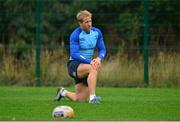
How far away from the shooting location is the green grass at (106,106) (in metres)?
10.6

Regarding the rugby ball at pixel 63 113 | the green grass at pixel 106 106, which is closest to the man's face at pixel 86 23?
the green grass at pixel 106 106

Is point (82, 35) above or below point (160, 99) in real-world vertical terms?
above

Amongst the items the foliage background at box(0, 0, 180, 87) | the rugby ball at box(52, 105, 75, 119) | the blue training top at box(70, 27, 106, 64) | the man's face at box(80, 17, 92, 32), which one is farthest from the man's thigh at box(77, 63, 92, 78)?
the foliage background at box(0, 0, 180, 87)

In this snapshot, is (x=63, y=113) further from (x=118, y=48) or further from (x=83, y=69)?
(x=118, y=48)

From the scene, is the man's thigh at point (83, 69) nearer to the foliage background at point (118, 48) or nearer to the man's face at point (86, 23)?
the man's face at point (86, 23)

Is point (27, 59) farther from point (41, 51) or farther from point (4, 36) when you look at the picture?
point (4, 36)

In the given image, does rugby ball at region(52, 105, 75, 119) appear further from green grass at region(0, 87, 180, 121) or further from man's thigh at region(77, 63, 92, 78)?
man's thigh at region(77, 63, 92, 78)

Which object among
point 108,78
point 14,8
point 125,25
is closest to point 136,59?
point 108,78

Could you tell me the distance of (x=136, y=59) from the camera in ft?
64.9

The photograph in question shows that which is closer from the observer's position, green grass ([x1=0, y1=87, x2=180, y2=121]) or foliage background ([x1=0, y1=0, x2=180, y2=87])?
green grass ([x1=0, y1=87, x2=180, y2=121])

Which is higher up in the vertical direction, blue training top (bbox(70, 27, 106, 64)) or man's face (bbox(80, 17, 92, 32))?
man's face (bbox(80, 17, 92, 32))

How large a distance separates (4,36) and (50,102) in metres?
10.0

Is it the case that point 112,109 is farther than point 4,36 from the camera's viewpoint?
No

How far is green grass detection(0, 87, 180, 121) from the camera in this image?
1062 cm
